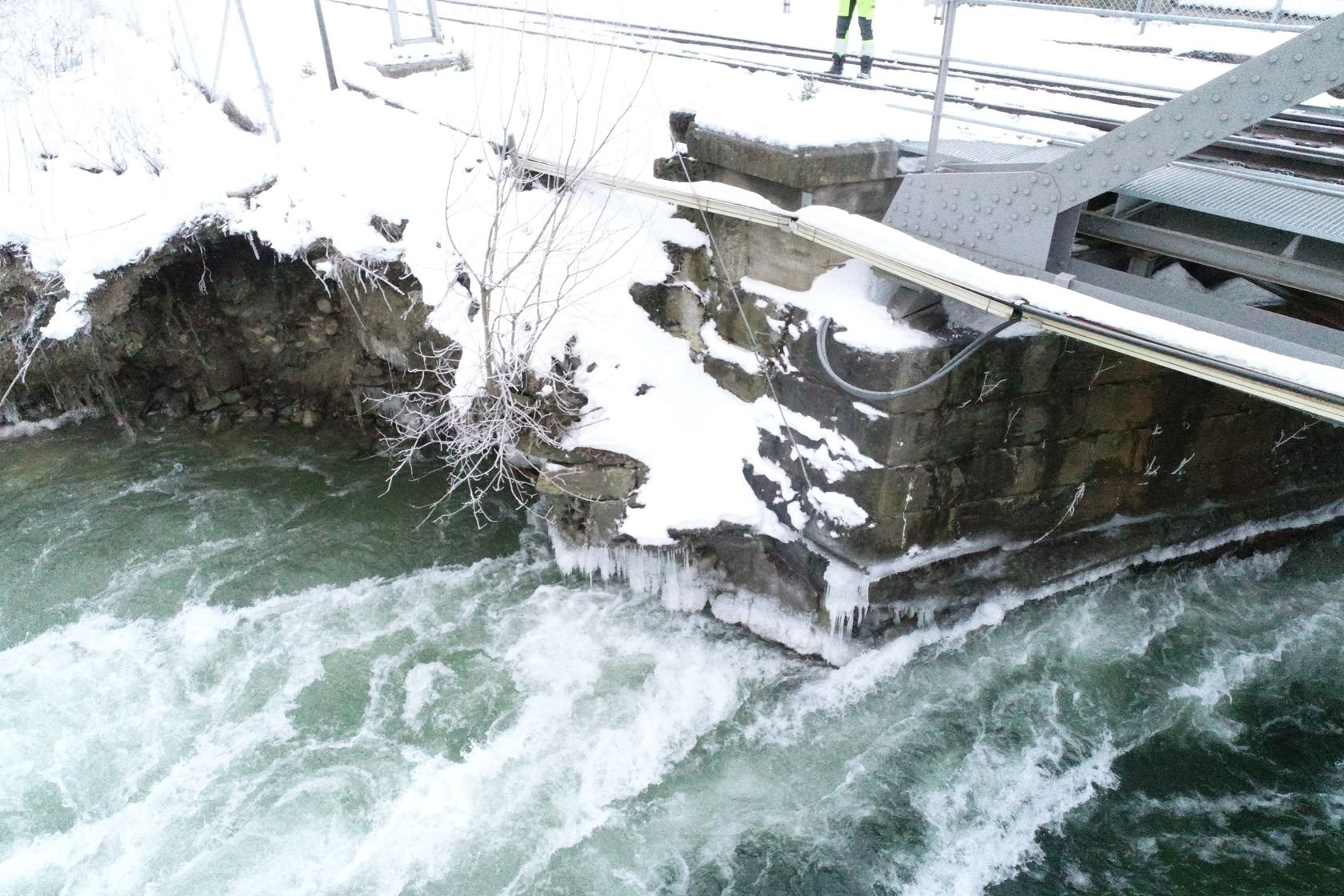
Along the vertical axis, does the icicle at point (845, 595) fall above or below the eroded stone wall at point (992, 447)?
below

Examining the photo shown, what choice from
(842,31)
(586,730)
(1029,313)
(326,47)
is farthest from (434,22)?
(1029,313)

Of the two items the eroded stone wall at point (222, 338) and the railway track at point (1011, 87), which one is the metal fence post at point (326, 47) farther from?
the eroded stone wall at point (222, 338)

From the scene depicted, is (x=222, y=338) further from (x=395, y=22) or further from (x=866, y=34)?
(x=866, y=34)

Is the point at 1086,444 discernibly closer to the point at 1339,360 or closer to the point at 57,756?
the point at 1339,360

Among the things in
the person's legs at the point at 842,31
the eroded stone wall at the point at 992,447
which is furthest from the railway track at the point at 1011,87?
the eroded stone wall at the point at 992,447

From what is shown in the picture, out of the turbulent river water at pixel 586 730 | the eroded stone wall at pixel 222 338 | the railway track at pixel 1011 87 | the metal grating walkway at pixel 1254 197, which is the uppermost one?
the railway track at pixel 1011 87
